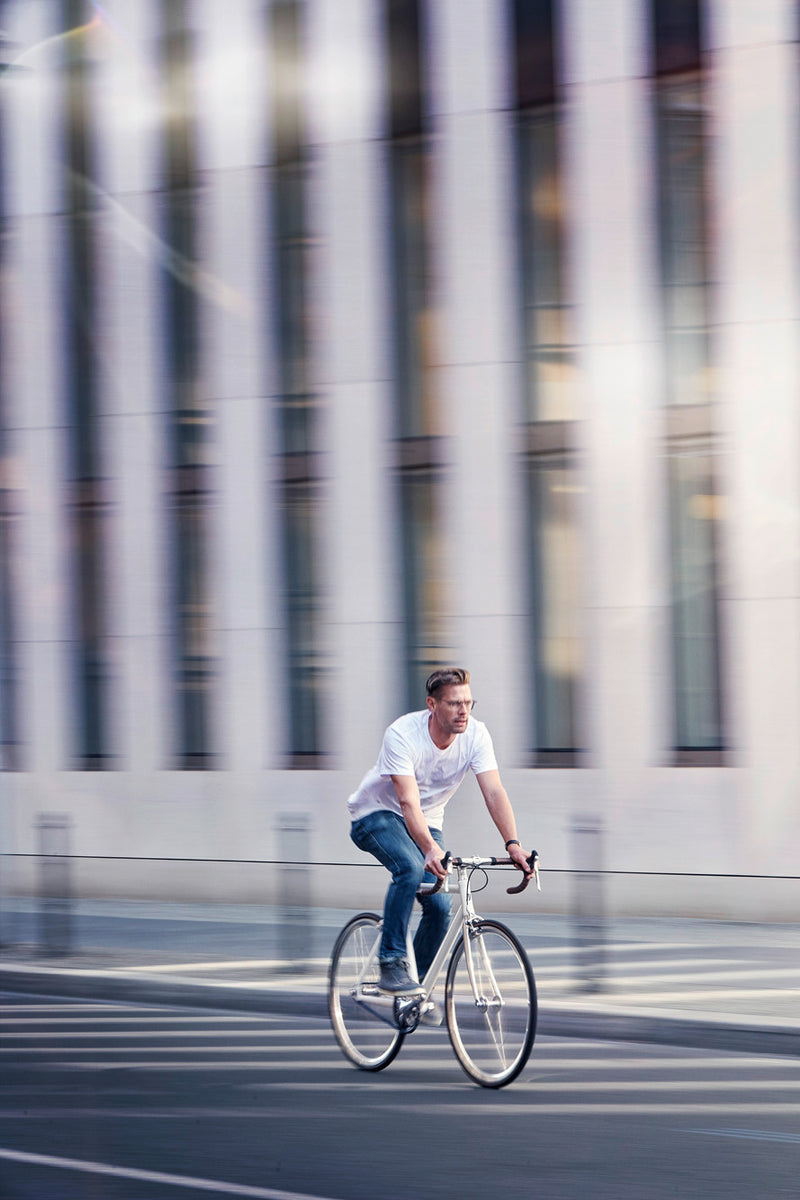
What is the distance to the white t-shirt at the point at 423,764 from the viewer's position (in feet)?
23.8

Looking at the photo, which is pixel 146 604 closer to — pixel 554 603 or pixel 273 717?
pixel 273 717

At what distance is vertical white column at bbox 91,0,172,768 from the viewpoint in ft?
Answer: 50.9

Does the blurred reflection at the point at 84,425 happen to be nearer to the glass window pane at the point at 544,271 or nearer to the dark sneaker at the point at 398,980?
the glass window pane at the point at 544,271

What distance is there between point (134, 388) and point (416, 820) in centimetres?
936

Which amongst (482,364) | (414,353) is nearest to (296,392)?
(414,353)

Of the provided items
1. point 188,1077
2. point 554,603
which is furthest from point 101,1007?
point 554,603

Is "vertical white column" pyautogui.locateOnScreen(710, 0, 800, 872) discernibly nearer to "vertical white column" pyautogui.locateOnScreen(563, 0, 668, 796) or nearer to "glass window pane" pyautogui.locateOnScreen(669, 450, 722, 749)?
"glass window pane" pyautogui.locateOnScreen(669, 450, 722, 749)

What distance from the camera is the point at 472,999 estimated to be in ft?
23.5

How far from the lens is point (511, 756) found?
45.2 ft

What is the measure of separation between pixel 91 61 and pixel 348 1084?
11.6 m

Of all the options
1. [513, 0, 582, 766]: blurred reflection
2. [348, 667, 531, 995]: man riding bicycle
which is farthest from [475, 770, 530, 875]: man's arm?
[513, 0, 582, 766]: blurred reflection

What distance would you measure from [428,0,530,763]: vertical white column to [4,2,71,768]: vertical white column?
417 centimetres

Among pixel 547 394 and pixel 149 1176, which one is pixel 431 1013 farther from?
pixel 547 394

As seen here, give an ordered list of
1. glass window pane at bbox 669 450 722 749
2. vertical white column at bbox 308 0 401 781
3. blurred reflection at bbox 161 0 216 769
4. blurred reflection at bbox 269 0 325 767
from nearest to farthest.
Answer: glass window pane at bbox 669 450 722 749
vertical white column at bbox 308 0 401 781
blurred reflection at bbox 269 0 325 767
blurred reflection at bbox 161 0 216 769
